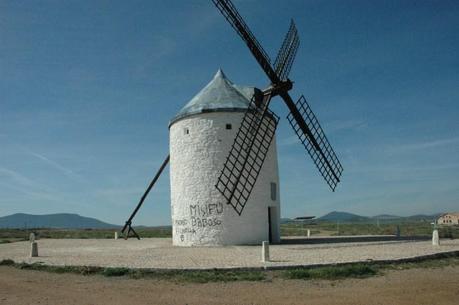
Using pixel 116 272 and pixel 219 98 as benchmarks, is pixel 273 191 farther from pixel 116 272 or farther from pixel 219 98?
pixel 116 272

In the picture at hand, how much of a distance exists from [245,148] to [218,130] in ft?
6.14

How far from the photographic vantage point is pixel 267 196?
2280cm

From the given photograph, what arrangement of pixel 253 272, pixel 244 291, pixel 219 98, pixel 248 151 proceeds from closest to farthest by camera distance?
1. pixel 244 291
2. pixel 253 272
3. pixel 248 151
4. pixel 219 98

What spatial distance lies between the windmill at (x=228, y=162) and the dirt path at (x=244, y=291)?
989 cm

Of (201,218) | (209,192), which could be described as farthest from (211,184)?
(201,218)

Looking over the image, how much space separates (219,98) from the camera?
2327 centimetres

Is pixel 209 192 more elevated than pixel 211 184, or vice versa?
pixel 211 184

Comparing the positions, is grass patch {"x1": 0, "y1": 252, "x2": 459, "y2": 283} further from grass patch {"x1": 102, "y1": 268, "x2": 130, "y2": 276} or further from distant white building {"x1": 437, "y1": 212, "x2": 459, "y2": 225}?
distant white building {"x1": 437, "y1": 212, "x2": 459, "y2": 225}

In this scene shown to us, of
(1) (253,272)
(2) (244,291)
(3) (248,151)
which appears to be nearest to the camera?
(2) (244,291)

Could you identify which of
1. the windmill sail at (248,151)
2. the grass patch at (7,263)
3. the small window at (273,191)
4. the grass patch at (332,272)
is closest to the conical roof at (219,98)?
the windmill sail at (248,151)

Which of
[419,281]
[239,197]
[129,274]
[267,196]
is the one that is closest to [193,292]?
[129,274]

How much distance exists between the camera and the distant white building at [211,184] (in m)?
21.8

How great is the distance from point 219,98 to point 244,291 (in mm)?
14553

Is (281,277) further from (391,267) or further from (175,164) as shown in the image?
(175,164)
